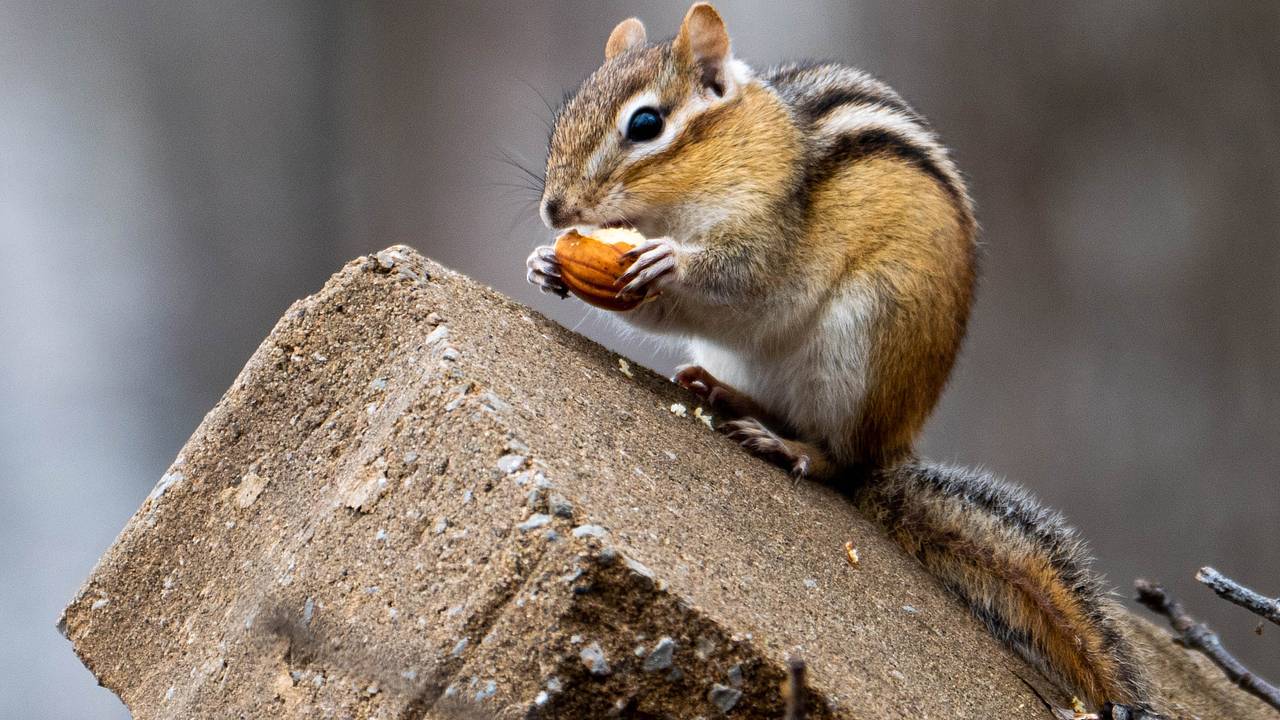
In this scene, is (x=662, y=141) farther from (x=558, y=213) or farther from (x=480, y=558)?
(x=480, y=558)

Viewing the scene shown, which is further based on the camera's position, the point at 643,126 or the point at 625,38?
the point at 625,38

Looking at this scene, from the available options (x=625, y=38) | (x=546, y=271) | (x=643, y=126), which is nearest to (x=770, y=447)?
(x=546, y=271)

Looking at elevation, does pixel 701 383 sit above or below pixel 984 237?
below

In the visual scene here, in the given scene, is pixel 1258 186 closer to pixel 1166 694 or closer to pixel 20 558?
pixel 1166 694

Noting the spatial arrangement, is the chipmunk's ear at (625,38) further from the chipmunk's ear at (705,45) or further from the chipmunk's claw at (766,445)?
the chipmunk's claw at (766,445)

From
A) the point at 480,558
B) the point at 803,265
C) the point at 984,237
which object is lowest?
the point at 480,558

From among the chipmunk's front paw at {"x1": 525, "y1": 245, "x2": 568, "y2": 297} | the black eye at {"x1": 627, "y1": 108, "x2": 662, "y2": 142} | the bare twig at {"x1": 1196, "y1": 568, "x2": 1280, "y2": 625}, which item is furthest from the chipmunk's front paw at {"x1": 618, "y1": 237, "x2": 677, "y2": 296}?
the bare twig at {"x1": 1196, "y1": 568, "x2": 1280, "y2": 625}

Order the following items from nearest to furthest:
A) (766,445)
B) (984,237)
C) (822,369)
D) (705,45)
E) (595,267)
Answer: (595,267) → (766,445) → (822,369) → (705,45) → (984,237)
